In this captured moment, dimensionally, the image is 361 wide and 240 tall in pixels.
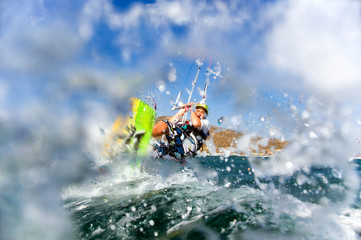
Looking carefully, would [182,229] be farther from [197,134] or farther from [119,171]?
[119,171]

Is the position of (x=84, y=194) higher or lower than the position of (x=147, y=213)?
higher

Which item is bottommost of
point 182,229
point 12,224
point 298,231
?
point 298,231

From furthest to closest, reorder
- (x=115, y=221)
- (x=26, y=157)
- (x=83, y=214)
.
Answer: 1. (x=26, y=157)
2. (x=83, y=214)
3. (x=115, y=221)

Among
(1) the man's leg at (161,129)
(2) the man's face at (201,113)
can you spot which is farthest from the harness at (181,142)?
(2) the man's face at (201,113)

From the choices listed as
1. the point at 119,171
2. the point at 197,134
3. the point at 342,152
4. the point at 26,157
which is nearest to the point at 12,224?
the point at 26,157

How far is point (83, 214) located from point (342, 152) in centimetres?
770

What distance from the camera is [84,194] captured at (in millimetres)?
7586

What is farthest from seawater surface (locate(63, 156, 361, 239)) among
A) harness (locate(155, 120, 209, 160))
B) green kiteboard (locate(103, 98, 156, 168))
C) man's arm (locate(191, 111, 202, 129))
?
green kiteboard (locate(103, 98, 156, 168))

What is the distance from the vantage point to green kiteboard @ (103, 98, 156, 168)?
969 centimetres

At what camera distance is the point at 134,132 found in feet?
31.6

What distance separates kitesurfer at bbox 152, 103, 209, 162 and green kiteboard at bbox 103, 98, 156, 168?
1.39m

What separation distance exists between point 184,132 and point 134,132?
8.67 feet

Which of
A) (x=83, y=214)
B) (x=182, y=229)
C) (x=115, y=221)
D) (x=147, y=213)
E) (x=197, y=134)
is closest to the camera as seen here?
(x=182, y=229)

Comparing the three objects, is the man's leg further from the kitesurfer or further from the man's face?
the man's face
